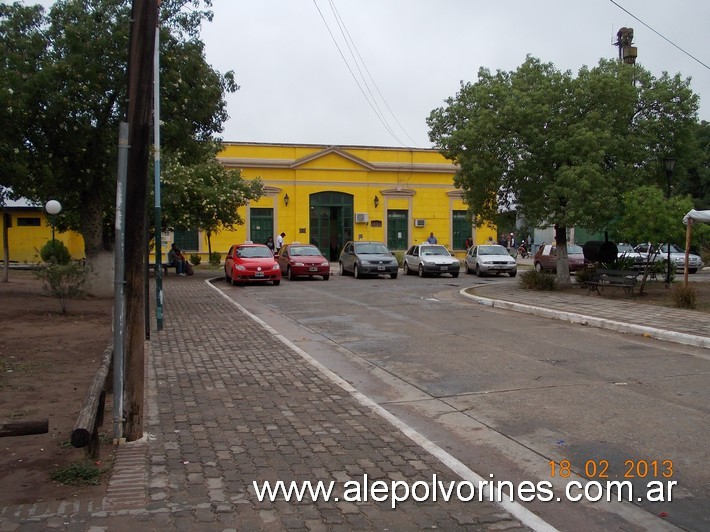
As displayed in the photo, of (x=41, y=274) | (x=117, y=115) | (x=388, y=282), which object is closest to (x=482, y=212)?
(x=388, y=282)

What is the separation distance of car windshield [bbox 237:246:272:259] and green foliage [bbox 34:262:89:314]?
1117 cm

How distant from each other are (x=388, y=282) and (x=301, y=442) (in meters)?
20.5

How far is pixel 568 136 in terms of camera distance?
62.5 feet

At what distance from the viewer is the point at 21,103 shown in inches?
546

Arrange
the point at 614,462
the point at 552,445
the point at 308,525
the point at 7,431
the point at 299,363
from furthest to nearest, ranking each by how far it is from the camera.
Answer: the point at 299,363 < the point at 552,445 < the point at 614,462 < the point at 7,431 < the point at 308,525

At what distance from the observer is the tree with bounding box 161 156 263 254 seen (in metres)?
26.8

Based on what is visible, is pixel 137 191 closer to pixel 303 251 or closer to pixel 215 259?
pixel 303 251

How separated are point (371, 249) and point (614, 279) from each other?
42.5 feet

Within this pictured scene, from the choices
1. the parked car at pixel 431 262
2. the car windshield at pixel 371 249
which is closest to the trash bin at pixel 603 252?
the parked car at pixel 431 262

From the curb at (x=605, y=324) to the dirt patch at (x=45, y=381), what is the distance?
899 cm

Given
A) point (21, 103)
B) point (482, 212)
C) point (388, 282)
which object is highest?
point (21, 103)

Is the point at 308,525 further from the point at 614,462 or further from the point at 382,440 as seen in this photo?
the point at 614,462

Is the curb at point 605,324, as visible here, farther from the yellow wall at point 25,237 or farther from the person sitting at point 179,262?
the yellow wall at point 25,237

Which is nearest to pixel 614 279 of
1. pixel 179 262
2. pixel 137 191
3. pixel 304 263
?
pixel 304 263
